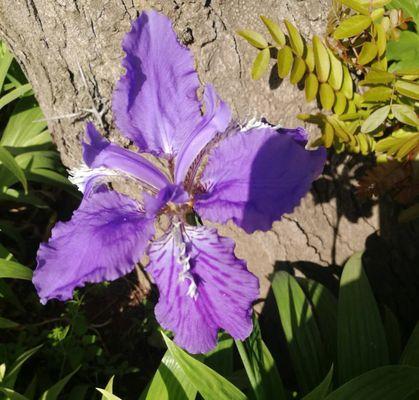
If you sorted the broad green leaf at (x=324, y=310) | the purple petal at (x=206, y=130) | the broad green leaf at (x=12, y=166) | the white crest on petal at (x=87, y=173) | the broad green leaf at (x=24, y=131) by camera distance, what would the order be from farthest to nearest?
1. the broad green leaf at (x=24, y=131)
2. the broad green leaf at (x=12, y=166)
3. the broad green leaf at (x=324, y=310)
4. the white crest on petal at (x=87, y=173)
5. the purple petal at (x=206, y=130)

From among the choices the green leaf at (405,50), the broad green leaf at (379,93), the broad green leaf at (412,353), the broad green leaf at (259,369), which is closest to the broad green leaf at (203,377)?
the broad green leaf at (259,369)

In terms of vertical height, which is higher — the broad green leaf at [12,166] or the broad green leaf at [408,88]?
the broad green leaf at [408,88]

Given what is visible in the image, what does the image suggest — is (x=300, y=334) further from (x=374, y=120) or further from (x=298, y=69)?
(x=298, y=69)

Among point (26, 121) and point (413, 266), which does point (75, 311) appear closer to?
point (26, 121)

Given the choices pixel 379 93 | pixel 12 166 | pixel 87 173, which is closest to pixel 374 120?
pixel 379 93

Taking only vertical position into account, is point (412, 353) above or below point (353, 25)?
below

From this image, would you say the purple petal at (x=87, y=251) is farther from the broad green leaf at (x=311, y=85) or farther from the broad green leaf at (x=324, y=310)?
the broad green leaf at (x=324, y=310)

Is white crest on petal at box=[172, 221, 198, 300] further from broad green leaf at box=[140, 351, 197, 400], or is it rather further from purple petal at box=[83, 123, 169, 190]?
broad green leaf at box=[140, 351, 197, 400]

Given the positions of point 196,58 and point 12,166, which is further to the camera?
point 12,166
